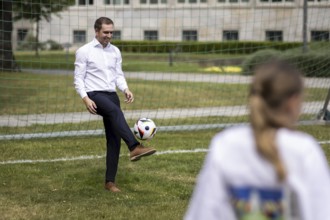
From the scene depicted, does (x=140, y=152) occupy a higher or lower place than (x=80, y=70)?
lower

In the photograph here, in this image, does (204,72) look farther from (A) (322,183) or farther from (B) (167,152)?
(A) (322,183)

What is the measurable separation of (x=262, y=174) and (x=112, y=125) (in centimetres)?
457

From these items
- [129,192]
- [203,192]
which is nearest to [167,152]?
[129,192]

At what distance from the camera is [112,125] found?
7.07m

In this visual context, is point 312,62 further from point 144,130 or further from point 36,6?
point 36,6

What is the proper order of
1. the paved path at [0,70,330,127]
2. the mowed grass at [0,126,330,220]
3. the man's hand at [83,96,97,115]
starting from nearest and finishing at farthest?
the mowed grass at [0,126,330,220]
the man's hand at [83,96,97,115]
the paved path at [0,70,330,127]

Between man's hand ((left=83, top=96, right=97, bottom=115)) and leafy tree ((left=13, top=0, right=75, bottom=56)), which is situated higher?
leafy tree ((left=13, top=0, right=75, bottom=56))

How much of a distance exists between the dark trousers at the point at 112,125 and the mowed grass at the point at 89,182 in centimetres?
34

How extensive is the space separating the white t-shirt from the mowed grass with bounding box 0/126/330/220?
351 cm

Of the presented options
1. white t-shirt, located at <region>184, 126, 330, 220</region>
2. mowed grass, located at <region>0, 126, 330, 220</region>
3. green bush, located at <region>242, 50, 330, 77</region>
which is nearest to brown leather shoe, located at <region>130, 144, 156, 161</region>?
mowed grass, located at <region>0, 126, 330, 220</region>

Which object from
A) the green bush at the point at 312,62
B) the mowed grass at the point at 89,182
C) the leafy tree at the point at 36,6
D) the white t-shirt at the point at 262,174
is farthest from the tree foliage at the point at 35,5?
the white t-shirt at the point at 262,174

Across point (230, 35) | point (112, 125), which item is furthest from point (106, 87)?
point (230, 35)

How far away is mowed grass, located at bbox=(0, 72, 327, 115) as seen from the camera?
14.8 meters

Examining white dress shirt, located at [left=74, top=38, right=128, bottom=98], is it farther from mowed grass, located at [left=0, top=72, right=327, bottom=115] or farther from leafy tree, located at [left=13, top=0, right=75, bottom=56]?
leafy tree, located at [left=13, top=0, right=75, bottom=56]
